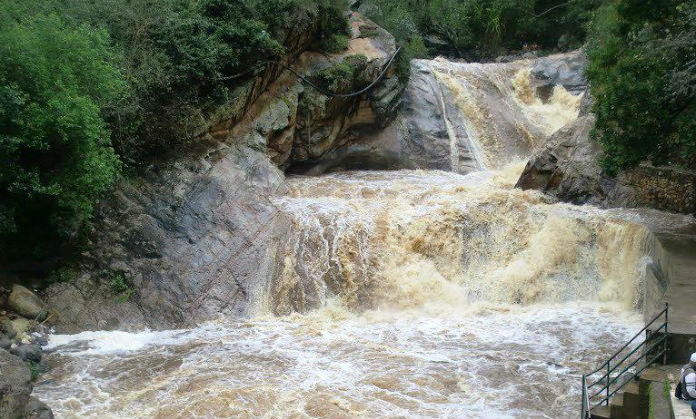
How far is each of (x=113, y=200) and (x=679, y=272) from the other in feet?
40.0

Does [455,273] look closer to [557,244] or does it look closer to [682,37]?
A: [557,244]

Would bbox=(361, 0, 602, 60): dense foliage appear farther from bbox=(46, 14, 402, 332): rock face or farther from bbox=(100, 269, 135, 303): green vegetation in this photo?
bbox=(100, 269, 135, 303): green vegetation

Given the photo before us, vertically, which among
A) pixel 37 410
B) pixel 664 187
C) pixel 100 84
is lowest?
pixel 37 410

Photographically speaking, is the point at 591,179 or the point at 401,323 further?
the point at 591,179

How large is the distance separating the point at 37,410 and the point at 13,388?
1.79ft

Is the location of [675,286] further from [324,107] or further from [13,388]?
[324,107]

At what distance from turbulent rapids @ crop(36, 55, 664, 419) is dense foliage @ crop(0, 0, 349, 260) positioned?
9.66ft

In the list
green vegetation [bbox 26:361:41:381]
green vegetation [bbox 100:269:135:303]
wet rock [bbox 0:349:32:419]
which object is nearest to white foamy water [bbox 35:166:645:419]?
green vegetation [bbox 26:361:41:381]

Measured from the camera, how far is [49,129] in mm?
11891

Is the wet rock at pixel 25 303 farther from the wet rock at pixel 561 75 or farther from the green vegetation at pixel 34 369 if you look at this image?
the wet rock at pixel 561 75

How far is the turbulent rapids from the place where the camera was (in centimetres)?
1020

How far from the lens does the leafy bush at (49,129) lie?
459 inches

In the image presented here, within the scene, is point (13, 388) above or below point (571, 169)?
below

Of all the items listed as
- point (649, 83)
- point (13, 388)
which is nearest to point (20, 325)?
point (13, 388)
